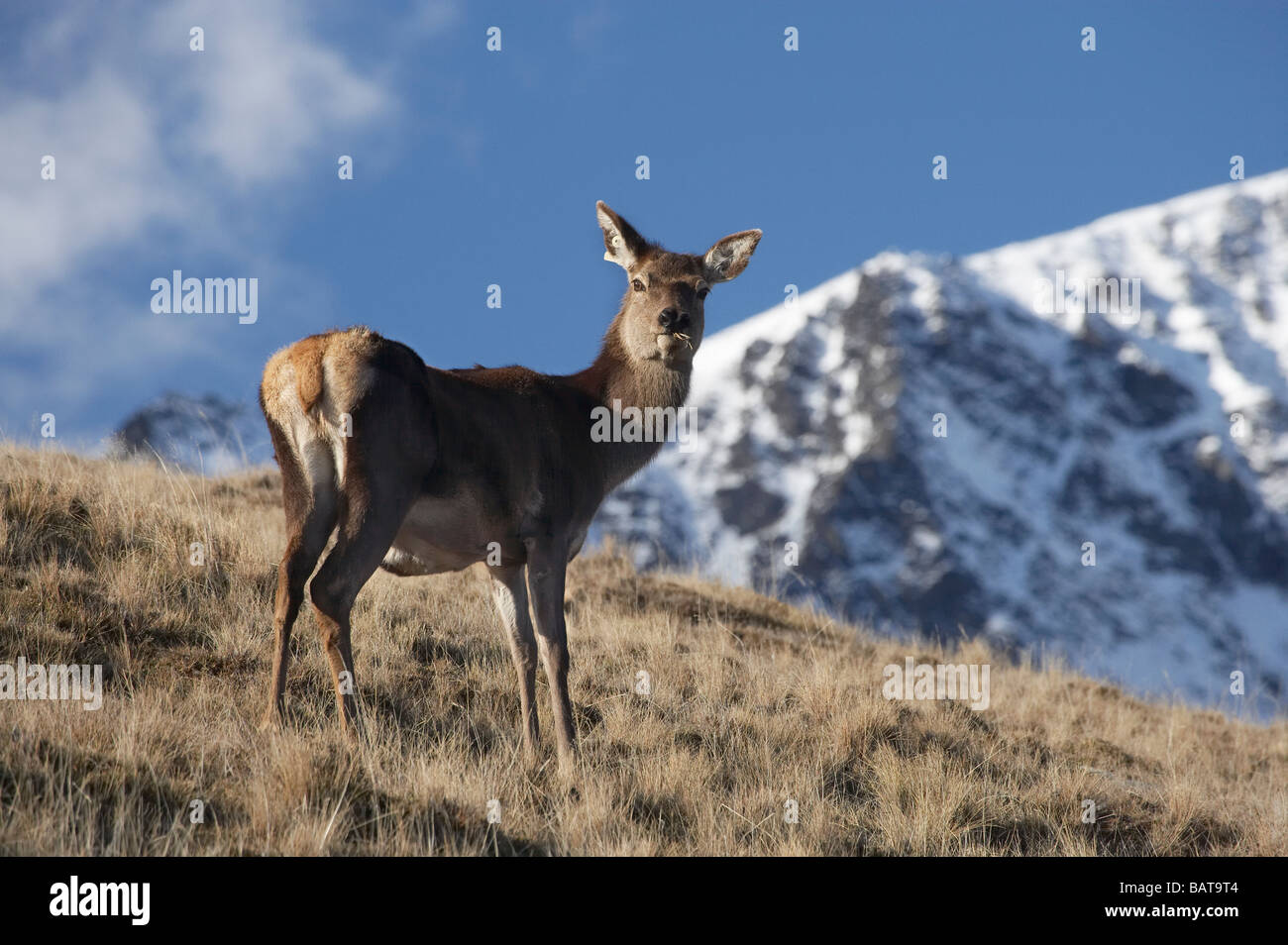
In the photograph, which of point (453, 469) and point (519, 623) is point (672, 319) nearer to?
point (453, 469)

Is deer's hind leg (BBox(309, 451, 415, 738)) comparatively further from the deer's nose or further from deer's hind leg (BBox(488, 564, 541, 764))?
the deer's nose

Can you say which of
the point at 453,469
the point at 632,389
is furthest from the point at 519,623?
the point at 632,389

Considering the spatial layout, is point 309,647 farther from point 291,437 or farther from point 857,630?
point 857,630

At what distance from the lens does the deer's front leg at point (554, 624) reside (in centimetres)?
768

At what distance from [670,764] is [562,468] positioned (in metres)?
2.07

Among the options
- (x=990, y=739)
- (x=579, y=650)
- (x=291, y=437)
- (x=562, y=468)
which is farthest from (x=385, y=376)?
(x=990, y=739)

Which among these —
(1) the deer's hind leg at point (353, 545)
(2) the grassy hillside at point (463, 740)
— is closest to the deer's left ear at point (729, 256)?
(2) the grassy hillside at point (463, 740)

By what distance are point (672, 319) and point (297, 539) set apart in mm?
3206

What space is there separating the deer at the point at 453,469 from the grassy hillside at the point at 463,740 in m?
0.59

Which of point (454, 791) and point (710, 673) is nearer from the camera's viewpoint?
point (454, 791)

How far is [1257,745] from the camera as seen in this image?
1395cm

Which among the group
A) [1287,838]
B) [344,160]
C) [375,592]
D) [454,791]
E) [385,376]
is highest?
[344,160]

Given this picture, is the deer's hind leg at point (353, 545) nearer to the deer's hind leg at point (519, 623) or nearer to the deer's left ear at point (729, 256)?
the deer's hind leg at point (519, 623)

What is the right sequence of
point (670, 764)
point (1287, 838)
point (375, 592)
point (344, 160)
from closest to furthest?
point (670, 764) < point (1287, 838) < point (375, 592) < point (344, 160)
